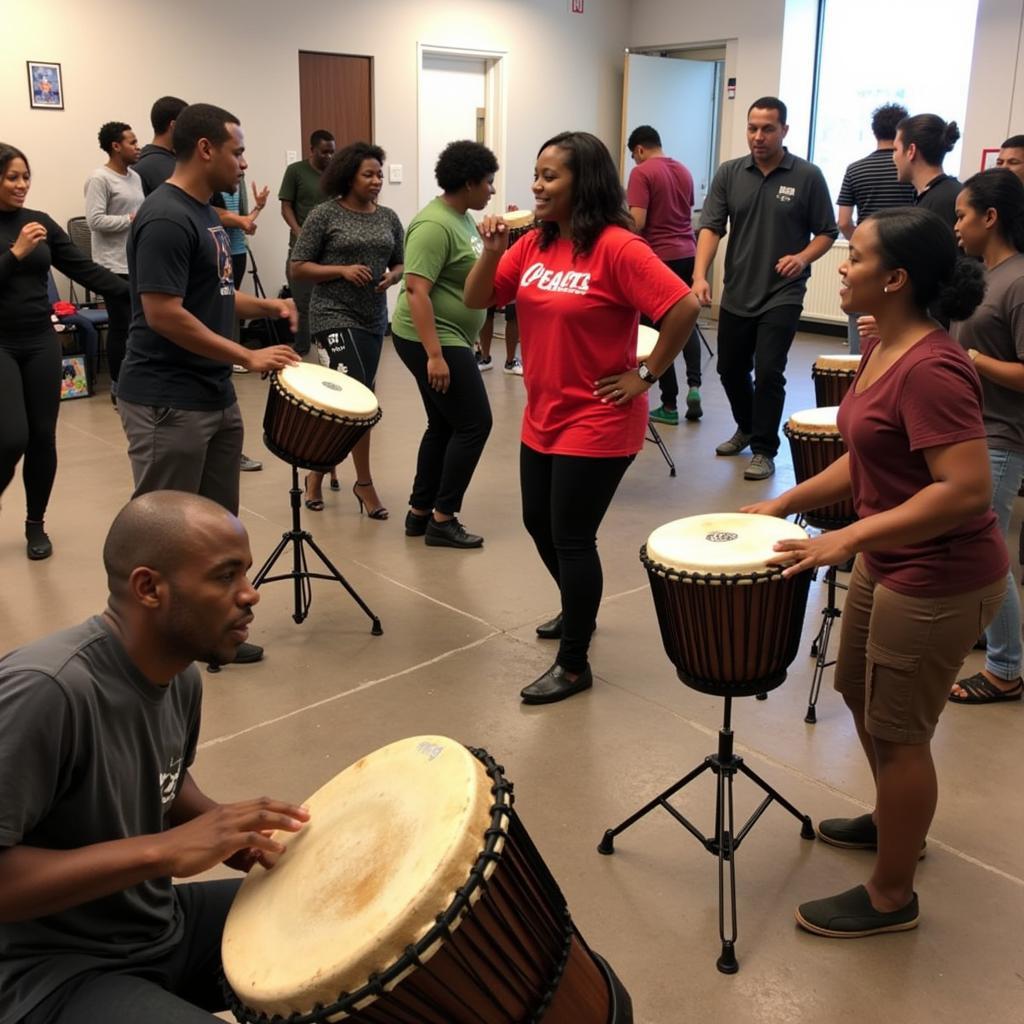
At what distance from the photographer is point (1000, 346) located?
325 centimetres

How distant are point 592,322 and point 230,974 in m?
2.13

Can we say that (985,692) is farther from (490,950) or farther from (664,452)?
(664,452)

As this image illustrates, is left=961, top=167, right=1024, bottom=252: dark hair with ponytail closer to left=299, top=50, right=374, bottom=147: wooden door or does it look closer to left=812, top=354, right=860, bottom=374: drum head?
left=812, top=354, right=860, bottom=374: drum head

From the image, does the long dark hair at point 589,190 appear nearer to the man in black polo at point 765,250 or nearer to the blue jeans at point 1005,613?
the blue jeans at point 1005,613

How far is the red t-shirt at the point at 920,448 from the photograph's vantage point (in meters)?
2.05

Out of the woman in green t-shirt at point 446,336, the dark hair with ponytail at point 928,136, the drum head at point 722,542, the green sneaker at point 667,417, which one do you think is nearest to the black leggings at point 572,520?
the drum head at point 722,542

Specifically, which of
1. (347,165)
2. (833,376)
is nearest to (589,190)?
(833,376)

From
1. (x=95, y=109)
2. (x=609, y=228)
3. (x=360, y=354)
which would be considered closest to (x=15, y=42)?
(x=95, y=109)

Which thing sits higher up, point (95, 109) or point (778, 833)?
point (95, 109)

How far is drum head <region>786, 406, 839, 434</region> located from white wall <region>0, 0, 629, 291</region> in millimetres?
6869

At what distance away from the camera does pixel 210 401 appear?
3350 mm

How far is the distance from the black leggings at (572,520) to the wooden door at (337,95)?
24.0 ft

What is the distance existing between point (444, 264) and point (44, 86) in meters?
5.41

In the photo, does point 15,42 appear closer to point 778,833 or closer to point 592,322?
point 592,322
